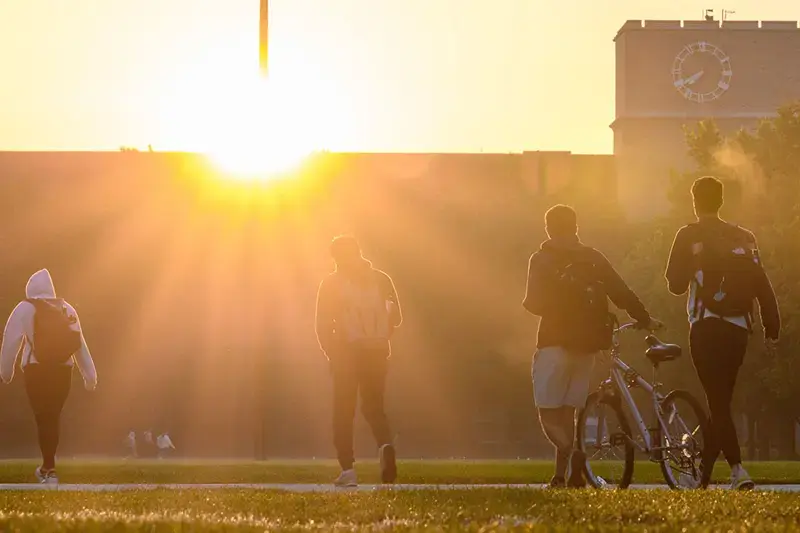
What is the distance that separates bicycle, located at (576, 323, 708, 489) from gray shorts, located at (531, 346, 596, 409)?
0.33 metres

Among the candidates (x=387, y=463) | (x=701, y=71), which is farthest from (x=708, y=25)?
(x=387, y=463)

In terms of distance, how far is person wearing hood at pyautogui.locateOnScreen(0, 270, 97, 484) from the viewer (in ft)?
45.6

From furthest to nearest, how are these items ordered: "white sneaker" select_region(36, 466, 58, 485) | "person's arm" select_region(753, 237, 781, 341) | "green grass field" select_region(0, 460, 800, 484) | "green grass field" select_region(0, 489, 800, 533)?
"green grass field" select_region(0, 460, 800, 484) → "white sneaker" select_region(36, 466, 58, 485) → "person's arm" select_region(753, 237, 781, 341) → "green grass field" select_region(0, 489, 800, 533)

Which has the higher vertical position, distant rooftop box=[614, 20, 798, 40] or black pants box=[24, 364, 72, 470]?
distant rooftop box=[614, 20, 798, 40]

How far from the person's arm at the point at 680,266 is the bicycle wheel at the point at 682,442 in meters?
0.82

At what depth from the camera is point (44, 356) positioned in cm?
1390

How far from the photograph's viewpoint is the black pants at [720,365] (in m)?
10.7

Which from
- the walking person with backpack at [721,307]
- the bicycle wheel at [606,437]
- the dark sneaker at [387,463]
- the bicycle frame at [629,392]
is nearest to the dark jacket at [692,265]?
the walking person with backpack at [721,307]

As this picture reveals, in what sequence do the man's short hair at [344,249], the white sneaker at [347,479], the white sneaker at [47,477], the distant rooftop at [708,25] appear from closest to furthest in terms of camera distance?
the white sneaker at [347,479] → the man's short hair at [344,249] → the white sneaker at [47,477] → the distant rooftop at [708,25]

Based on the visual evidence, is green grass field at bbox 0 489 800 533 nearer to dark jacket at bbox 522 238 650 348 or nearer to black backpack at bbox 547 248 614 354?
black backpack at bbox 547 248 614 354

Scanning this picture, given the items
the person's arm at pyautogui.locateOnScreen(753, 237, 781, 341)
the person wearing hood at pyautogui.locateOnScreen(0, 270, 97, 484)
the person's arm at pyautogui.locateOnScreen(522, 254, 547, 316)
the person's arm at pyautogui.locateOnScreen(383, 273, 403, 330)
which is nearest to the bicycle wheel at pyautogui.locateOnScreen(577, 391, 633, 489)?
the person's arm at pyautogui.locateOnScreen(522, 254, 547, 316)

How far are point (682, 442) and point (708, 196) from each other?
1805mm

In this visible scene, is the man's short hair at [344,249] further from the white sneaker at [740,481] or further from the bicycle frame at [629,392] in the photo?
the white sneaker at [740,481]

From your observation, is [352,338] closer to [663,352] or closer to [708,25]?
[663,352]
